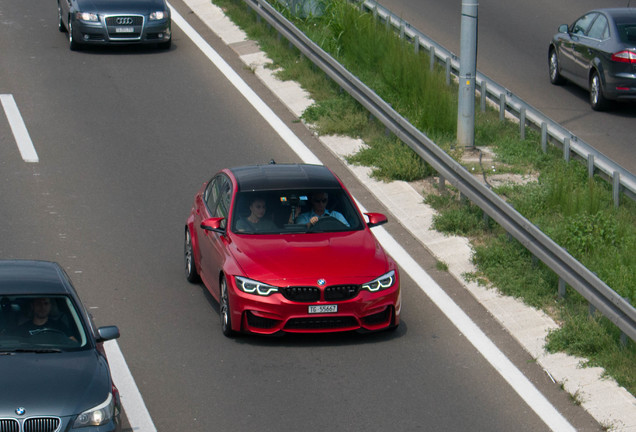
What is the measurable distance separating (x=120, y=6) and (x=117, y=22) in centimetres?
36

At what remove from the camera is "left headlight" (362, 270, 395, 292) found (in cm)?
1118

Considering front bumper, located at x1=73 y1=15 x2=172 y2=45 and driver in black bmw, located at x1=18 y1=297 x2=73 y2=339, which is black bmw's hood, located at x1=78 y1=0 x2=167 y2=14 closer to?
front bumper, located at x1=73 y1=15 x2=172 y2=45

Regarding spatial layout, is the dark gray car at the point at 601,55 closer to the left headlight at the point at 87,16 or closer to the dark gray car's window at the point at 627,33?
the dark gray car's window at the point at 627,33

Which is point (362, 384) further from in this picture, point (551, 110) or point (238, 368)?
point (551, 110)

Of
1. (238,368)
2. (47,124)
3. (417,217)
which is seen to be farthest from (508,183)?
(47,124)

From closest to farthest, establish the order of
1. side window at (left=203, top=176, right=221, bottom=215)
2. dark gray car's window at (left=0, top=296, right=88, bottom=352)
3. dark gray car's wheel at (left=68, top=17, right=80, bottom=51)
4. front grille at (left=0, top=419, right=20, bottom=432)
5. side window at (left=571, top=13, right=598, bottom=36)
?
1. front grille at (left=0, top=419, right=20, bottom=432)
2. dark gray car's window at (left=0, top=296, right=88, bottom=352)
3. side window at (left=203, top=176, right=221, bottom=215)
4. side window at (left=571, top=13, right=598, bottom=36)
5. dark gray car's wheel at (left=68, top=17, right=80, bottom=51)

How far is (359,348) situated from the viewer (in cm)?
1123

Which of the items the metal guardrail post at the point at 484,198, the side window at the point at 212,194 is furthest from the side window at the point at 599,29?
the side window at the point at 212,194

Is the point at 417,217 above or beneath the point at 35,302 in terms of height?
beneath

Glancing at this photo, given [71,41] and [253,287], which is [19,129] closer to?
[71,41]

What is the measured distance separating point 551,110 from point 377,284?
10.2 m

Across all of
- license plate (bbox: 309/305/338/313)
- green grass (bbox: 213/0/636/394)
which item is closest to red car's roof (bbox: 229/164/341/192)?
license plate (bbox: 309/305/338/313)

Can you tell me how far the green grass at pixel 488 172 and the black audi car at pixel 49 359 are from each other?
15.1ft

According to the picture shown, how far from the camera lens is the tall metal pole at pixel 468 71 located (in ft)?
55.7
